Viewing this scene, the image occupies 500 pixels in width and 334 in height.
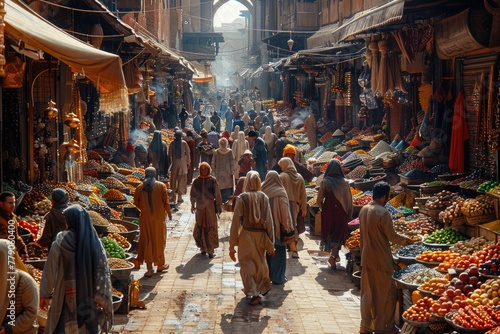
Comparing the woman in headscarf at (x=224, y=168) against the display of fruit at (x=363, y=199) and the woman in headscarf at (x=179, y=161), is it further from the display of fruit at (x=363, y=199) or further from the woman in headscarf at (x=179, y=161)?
the display of fruit at (x=363, y=199)

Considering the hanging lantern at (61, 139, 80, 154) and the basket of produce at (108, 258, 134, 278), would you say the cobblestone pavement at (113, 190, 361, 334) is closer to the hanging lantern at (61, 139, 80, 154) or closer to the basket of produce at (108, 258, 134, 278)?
the basket of produce at (108, 258, 134, 278)

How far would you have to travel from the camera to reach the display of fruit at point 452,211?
7715mm

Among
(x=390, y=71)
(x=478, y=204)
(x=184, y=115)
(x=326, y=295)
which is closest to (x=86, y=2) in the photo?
(x=390, y=71)

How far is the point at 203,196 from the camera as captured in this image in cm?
956

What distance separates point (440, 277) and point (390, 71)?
5920mm

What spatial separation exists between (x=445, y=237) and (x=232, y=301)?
2.70 meters

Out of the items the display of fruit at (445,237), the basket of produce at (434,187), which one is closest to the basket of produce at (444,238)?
the display of fruit at (445,237)

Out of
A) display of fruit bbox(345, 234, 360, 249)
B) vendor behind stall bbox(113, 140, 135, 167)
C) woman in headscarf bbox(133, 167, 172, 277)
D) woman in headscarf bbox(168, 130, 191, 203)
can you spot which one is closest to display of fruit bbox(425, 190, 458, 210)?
display of fruit bbox(345, 234, 360, 249)

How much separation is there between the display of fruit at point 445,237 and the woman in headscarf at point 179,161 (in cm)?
706

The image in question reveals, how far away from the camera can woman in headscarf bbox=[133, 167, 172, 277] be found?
856cm

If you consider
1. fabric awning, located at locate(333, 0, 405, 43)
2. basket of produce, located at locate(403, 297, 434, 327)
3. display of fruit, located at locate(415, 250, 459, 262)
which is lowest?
basket of produce, located at locate(403, 297, 434, 327)

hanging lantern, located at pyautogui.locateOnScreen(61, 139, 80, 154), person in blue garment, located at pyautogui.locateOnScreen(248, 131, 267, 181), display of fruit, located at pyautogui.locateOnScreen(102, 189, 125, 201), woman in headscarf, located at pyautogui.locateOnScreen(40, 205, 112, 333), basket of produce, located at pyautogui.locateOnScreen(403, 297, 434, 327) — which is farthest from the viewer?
person in blue garment, located at pyautogui.locateOnScreen(248, 131, 267, 181)

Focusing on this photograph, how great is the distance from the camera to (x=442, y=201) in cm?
842

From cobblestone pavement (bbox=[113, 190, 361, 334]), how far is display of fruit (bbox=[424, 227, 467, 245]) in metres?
1.16
